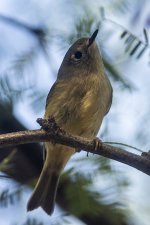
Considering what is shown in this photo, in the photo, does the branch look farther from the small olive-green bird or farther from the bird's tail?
the bird's tail

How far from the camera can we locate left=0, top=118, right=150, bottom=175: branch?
1.34 meters

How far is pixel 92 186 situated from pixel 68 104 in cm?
73

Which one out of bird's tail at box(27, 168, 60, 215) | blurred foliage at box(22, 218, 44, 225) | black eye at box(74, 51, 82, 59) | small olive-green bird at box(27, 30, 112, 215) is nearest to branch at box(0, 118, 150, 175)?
blurred foliage at box(22, 218, 44, 225)

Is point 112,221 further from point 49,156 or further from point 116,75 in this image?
point 49,156

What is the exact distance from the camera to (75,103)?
217 cm

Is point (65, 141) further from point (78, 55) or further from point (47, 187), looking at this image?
point (78, 55)

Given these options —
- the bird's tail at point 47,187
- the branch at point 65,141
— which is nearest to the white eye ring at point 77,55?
the bird's tail at point 47,187

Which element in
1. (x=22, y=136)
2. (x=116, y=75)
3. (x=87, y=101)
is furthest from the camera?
(x=87, y=101)

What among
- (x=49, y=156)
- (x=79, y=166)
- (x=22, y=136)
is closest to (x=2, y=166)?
(x=22, y=136)

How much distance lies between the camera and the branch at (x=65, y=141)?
4.39 feet

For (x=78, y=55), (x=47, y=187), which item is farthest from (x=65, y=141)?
(x=78, y=55)

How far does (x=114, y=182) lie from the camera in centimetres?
151

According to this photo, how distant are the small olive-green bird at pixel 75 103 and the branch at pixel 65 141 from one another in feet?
1.59

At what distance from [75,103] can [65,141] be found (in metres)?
0.77
